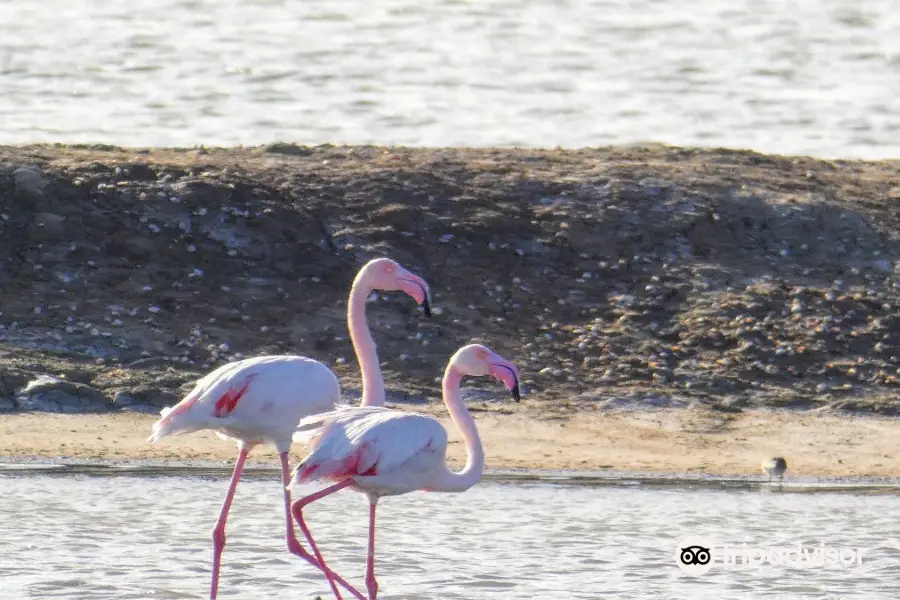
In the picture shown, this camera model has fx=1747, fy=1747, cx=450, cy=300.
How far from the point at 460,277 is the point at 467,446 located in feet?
23.3

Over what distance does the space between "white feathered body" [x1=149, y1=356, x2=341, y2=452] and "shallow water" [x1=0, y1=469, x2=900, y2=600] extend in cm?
89

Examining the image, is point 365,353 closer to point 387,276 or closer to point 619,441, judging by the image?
point 387,276

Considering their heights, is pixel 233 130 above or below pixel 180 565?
above

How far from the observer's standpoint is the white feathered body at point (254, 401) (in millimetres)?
8852

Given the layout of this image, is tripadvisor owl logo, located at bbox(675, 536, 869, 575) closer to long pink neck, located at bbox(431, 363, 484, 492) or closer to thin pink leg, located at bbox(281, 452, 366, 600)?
long pink neck, located at bbox(431, 363, 484, 492)

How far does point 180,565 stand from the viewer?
9.67m

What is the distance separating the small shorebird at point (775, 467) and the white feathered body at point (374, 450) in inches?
178

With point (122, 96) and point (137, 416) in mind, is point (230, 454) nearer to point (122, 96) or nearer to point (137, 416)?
point (137, 416)

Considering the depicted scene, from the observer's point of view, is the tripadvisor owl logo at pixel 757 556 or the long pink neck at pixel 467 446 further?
the tripadvisor owl logo at pixel 757 556

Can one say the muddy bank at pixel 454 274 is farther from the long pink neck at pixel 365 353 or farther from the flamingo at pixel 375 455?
the flamingo at pixel 375 455

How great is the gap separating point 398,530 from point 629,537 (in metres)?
1.45

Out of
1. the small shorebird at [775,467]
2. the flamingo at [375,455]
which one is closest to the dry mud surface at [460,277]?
the small shorebird at [775,467]

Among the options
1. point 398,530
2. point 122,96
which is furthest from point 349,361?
point 122,96

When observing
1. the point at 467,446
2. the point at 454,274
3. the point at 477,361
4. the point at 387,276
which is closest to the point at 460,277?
the point at 454,274
